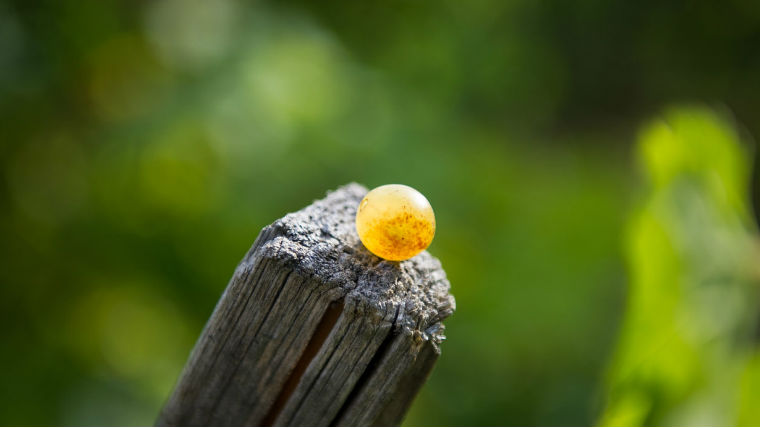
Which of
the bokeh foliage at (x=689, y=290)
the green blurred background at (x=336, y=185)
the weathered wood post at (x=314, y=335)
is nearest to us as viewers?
the weathered wood post at (x=314, y=335)

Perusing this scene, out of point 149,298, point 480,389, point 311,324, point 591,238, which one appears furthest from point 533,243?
point 311,324

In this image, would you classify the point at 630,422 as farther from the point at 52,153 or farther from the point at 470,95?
the point at 470,95

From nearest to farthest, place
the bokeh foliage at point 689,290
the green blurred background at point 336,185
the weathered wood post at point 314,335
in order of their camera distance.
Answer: the weathered wood post at point 314,335
the bokeh foliage at point 689,290
the green blurred background at point 336,185

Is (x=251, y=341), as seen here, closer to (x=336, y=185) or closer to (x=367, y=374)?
(x=367, y=374)

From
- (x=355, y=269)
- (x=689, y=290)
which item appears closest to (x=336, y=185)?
(x=689, y=290)

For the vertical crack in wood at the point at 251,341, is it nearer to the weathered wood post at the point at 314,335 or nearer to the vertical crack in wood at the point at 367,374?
the weathered wood post at the point at 314,335

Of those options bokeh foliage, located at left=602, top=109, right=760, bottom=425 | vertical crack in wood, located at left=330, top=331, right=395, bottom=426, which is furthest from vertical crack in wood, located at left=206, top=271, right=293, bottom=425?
bokeh foliage, located at left=602, top=109, right=760, bottom=425

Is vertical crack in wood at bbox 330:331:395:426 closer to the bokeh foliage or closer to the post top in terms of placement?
the post top

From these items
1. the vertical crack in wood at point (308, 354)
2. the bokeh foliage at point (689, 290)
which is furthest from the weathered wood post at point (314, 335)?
the bokeh foliage at point (689, 290)
